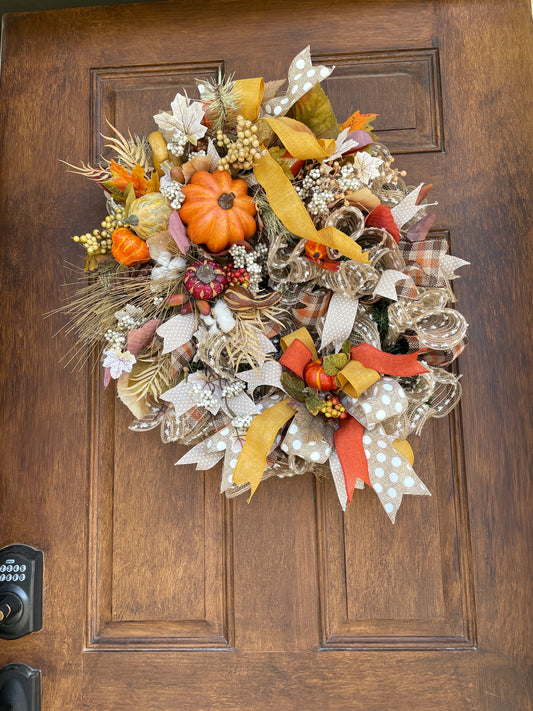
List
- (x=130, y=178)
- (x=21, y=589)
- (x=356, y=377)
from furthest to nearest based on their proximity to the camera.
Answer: (x=21, y=589) → (x=130, y=178) → (x=356, y=377)

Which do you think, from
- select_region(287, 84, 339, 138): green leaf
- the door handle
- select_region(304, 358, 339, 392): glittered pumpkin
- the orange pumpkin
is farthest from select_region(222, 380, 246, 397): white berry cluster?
the door handle

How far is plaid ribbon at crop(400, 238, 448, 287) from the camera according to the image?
0.86m

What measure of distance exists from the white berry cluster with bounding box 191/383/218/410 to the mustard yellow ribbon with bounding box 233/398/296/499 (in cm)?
7

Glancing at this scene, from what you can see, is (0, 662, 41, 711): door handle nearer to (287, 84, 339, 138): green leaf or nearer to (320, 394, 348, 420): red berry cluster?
(320, 394, 348, 420): red berry cluster

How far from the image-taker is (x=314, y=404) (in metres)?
0.81

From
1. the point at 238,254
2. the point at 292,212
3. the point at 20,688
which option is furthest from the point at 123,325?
the point at 20,688

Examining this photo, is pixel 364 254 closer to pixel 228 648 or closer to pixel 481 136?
pixel 481 136

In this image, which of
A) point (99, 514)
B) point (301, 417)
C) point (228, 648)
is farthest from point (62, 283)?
point (228, 648)

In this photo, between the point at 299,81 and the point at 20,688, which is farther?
the point at 20,688

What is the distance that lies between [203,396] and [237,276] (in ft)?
0.63

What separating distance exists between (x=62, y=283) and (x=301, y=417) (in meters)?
0.55

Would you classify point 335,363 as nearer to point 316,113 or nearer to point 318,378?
point 318,378

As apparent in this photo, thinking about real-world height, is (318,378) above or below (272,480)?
above

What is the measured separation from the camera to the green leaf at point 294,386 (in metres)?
0.83
